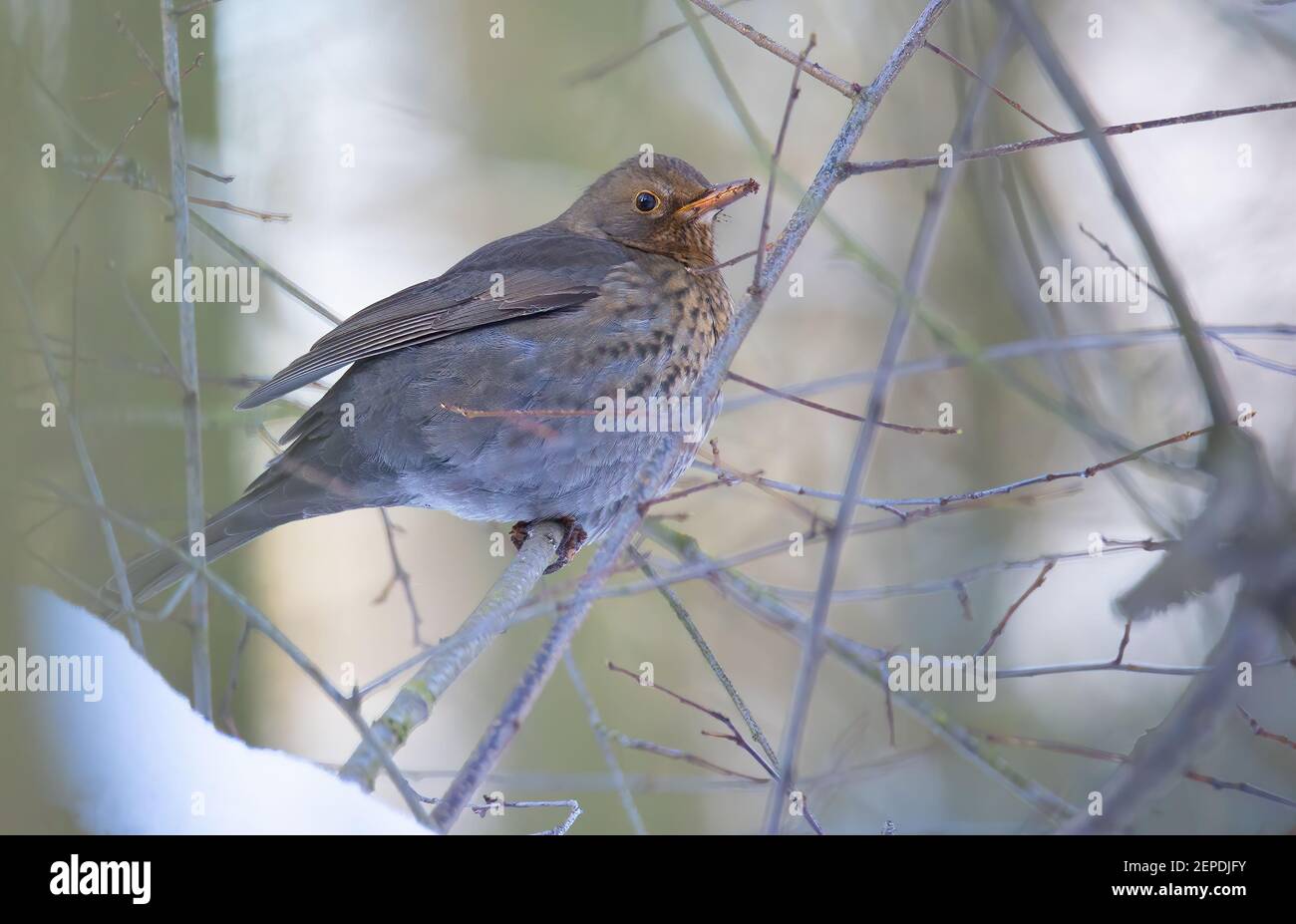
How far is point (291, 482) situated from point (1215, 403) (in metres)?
3.05

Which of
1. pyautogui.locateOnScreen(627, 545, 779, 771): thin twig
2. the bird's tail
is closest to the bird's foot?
pyautogui.locateOnScreen(627, 545, 779, 771): thin twig

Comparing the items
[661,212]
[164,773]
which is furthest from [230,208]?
[661,212]

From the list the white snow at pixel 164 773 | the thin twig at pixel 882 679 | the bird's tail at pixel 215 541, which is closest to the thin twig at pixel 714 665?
the thin twig at pixel 882 679

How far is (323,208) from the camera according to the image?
578 cm

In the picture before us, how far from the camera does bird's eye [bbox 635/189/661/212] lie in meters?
4.66

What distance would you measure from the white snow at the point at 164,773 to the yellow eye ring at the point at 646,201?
8.71 feet

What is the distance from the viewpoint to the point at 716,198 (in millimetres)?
4266

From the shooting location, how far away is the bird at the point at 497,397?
156 inches

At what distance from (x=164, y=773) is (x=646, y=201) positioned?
9.71 ft

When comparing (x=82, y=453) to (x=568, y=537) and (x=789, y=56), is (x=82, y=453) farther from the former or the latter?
(x=789, y=56)

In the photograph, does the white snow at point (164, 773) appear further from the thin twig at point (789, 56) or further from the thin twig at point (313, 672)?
the thin twig at point (789, 56)

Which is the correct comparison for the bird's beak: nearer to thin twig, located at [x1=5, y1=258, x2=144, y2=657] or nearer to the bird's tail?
the bird's tail
